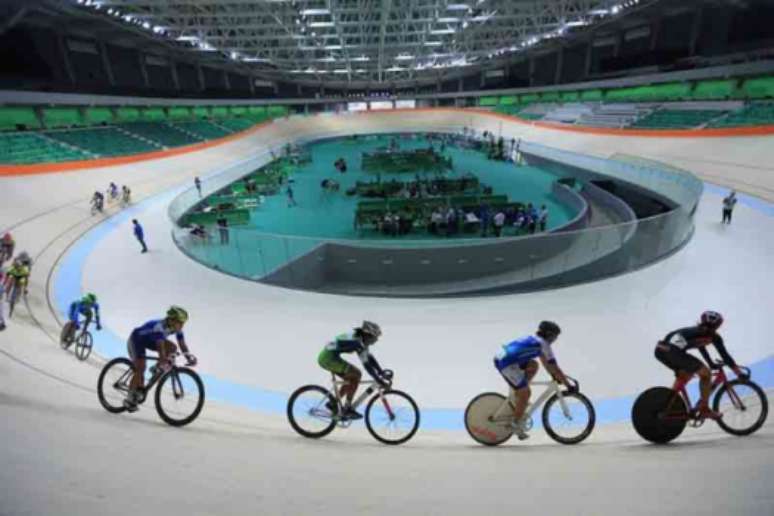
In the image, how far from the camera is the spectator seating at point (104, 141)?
21.2 metres

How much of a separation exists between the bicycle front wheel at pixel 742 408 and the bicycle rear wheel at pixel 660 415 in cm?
41

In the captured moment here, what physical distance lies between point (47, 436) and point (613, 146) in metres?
27.9

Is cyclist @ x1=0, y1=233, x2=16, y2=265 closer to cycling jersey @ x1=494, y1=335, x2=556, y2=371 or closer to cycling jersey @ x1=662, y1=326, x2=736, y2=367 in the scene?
cycling jersey @ x1=494, y1=335, x2=556, y2=371

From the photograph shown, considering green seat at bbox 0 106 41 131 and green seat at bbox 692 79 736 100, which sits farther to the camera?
green seat at bbox 692 79 736 100

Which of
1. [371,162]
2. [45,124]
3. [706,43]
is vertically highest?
[706,43]

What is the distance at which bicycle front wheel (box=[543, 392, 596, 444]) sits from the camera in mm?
3699

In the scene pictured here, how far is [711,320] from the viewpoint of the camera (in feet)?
10.8

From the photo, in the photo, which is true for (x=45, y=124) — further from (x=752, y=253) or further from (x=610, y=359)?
(x=752, y=253)

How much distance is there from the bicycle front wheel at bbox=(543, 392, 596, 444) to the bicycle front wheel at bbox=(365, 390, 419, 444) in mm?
1153

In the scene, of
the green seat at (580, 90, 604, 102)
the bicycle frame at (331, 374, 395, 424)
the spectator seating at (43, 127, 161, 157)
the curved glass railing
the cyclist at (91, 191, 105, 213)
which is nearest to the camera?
the bicycle frame at (331, 374, 395, 424)

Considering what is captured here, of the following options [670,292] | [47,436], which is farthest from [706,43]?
[47,436]

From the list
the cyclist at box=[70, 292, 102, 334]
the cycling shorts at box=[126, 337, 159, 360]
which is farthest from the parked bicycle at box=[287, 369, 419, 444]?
the cyclist at box=[70, 292, 102, 334]

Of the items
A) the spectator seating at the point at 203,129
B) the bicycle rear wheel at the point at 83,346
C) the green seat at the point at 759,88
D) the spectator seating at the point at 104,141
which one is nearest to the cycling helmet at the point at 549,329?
the bicycle rear wheel at the point at 83,346

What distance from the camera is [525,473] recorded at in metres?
2.98
